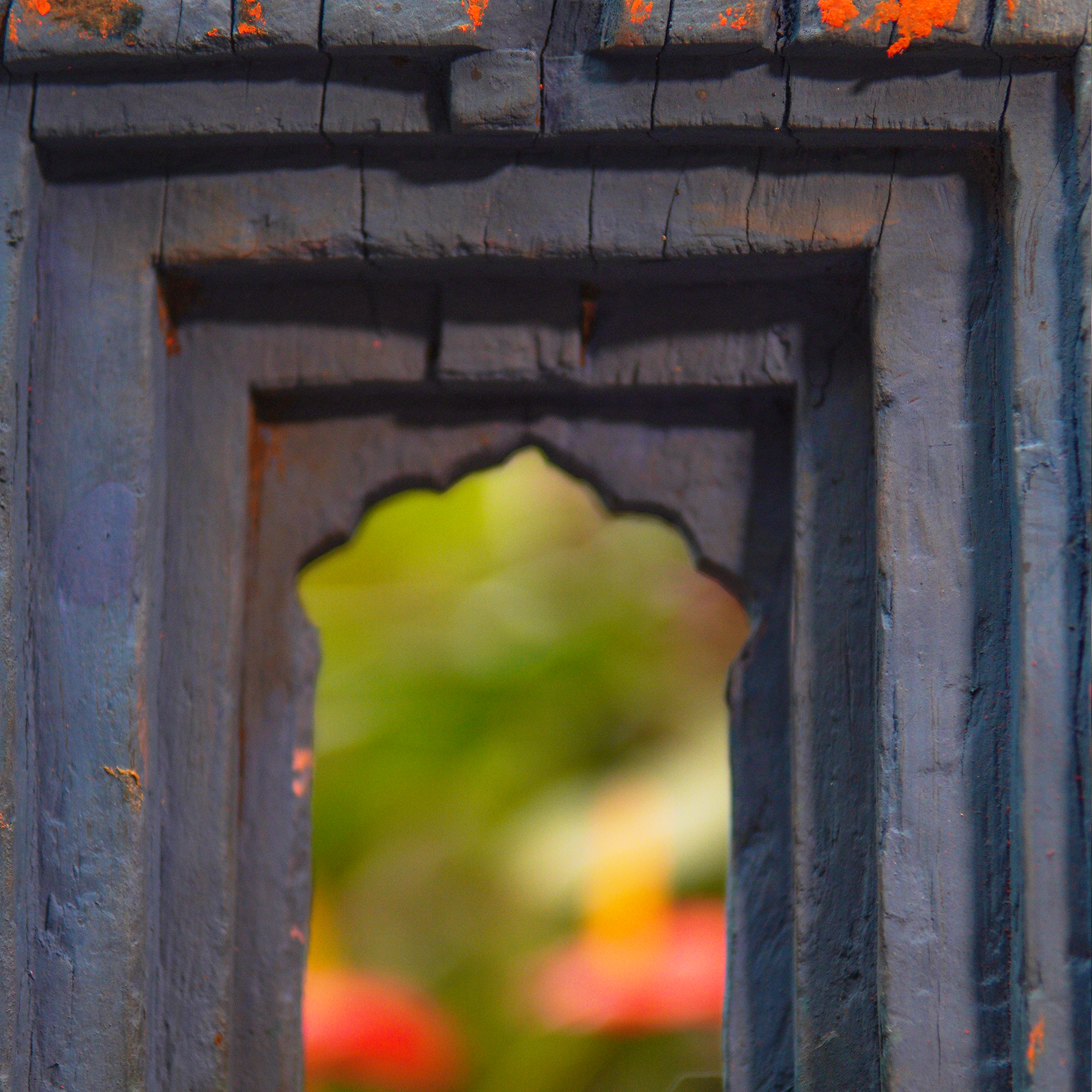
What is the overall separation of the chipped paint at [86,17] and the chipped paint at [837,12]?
0.48 m

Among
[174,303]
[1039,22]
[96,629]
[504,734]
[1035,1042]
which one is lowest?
[1035,1042]

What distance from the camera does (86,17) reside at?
67 centimetres

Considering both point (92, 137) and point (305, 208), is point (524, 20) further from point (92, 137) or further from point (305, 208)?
point (92, 137)

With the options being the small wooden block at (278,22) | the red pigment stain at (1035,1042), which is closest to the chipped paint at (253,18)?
the small wooden block at (278,22)

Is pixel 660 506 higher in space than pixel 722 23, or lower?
lower

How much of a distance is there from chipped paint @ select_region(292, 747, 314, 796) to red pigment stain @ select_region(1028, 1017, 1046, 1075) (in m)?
0.58

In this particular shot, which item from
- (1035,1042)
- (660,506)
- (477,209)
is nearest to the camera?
(1035,1042)

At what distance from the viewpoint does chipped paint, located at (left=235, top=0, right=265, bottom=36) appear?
662 mm

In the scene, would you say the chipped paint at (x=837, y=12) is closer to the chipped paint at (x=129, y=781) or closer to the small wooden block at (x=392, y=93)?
the small wooden block at (x=392, y=93)

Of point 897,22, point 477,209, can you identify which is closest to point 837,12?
point 897,22

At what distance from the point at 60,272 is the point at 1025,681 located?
2.55 feet

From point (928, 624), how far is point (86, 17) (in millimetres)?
750

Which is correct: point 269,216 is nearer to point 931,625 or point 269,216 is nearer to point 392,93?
point 392,93

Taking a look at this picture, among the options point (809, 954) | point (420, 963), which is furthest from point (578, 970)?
point (809, 954)
